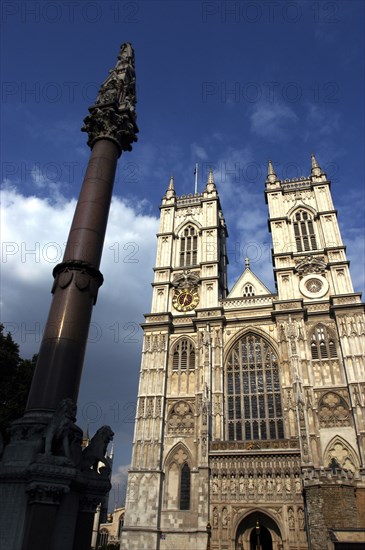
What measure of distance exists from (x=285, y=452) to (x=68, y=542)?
68.6 ft

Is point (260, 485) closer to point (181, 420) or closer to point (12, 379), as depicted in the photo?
point (181, 420)

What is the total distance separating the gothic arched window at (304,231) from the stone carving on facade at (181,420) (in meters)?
16.4

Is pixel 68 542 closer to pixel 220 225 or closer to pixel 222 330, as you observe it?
pixel 222 330

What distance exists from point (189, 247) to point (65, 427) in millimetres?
32286

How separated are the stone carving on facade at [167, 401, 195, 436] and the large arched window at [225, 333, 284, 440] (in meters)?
2.69

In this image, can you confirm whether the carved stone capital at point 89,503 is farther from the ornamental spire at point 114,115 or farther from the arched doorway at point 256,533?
the arched doorway at point 256,533

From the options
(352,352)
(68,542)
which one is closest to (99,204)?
(68,542)

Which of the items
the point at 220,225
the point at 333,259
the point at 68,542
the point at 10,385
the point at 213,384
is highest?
the point at 220,225

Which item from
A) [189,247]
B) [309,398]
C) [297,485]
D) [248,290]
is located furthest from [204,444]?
[189,247]

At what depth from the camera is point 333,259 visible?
113 feet

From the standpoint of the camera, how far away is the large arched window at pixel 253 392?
96.5ft

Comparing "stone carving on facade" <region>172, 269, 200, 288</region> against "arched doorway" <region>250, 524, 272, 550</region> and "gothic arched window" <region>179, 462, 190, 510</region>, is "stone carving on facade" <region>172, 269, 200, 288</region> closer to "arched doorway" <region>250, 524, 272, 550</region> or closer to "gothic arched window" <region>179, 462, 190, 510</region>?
"gothic arched window" <region>179, 462, 190, 510</region>

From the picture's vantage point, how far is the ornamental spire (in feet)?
44.5

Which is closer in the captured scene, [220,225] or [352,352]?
[352,352]
